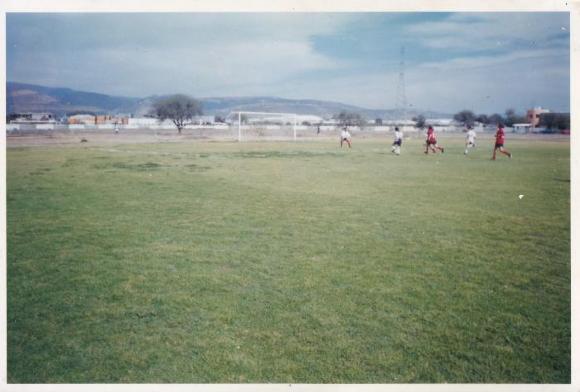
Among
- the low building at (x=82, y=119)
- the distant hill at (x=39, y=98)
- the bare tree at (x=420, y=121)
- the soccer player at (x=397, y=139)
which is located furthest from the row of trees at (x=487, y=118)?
the low building at (x=82, y=119)

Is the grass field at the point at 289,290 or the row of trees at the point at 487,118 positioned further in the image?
the row of trees at the point at 487,118

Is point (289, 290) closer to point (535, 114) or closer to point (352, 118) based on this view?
point (535, 114)

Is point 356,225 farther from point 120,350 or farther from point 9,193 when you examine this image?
point 9,193

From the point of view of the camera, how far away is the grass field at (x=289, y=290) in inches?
134

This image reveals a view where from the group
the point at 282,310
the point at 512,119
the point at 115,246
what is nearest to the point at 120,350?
the point at 282,310

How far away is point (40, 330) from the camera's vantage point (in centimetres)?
375

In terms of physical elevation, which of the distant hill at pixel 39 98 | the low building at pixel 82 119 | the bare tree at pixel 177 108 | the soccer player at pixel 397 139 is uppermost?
the bare tree at pixel 177 108

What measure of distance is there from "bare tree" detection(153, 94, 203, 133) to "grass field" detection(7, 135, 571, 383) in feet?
166

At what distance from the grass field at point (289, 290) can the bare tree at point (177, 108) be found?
50.7 metres

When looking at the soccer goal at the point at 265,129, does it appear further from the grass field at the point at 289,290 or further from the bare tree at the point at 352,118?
the grass field at the point at 289,290

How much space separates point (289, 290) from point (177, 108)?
2216 inches

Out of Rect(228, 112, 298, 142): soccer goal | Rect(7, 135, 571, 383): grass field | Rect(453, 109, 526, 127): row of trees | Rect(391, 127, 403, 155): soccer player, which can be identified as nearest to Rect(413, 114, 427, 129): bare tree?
Rect(453, 109, 526, 127): row of trees

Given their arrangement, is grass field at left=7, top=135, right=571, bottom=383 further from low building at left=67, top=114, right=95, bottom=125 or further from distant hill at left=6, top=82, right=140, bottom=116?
low building at left=67, top=114, right=95, bottom=125
